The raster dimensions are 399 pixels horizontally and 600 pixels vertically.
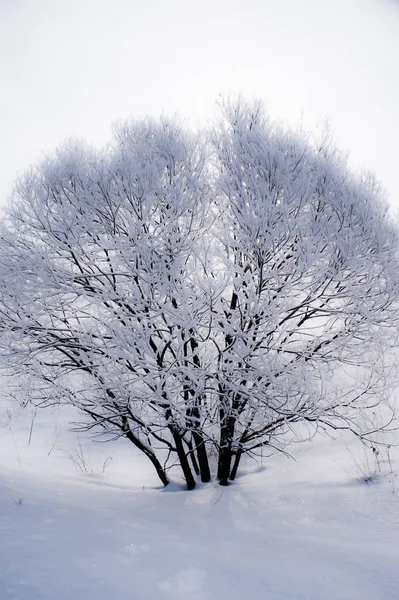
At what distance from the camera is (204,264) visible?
4520 millimetres

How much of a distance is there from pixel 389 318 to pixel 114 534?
474 centimetres

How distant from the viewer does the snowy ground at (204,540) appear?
2404mm

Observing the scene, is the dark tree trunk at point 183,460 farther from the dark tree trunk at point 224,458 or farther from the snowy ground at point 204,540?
the dark tree trunk at point 224,458

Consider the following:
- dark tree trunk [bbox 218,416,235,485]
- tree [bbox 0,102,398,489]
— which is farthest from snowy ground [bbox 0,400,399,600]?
tree [bbox 0,102,398,489]

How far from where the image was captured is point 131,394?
4.65 metres

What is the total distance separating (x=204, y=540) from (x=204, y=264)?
295 centimetres

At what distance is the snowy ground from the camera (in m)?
2.40

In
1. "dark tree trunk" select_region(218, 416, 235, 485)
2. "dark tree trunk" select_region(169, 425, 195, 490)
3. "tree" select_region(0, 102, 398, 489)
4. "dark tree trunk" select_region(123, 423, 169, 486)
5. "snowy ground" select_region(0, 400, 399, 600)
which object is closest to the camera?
"snowy ground" select_region(0, 400, 399, 600)

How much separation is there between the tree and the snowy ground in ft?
3.17

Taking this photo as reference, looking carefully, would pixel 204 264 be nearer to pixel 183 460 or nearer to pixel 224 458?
pixel 183 460

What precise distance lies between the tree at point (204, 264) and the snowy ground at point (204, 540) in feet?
3.17

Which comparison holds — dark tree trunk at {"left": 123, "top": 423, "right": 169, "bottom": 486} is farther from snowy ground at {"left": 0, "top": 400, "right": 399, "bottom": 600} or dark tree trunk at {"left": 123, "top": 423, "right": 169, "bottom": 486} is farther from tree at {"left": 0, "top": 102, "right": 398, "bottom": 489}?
snowy ground at {"left": 0, "top": 400, "right": 399, "bottom": 600}

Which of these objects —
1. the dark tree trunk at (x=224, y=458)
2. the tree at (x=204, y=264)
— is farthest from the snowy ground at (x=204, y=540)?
the tree at (x=204, y=264)

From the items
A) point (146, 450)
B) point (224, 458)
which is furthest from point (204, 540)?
point (146, 450)
